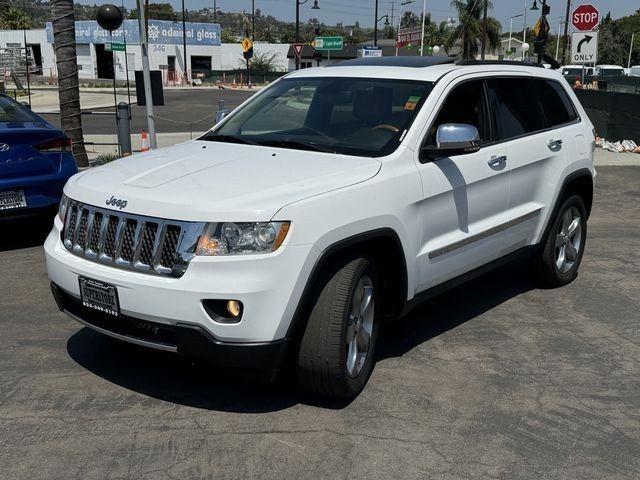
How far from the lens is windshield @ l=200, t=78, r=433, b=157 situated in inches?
174

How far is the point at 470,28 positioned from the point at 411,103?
6268 centimetres

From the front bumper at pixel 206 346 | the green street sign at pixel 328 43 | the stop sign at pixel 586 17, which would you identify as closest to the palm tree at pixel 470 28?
the green street sign at pixel 328 43

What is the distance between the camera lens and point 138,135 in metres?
18.9

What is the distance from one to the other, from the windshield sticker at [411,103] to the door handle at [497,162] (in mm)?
701

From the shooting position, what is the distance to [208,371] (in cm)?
427

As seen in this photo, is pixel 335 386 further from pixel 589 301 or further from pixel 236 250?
pixel 589 301

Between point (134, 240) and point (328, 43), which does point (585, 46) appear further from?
point (328, 43)

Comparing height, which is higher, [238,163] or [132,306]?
[238,163]

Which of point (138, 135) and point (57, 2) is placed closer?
point (57, 2)

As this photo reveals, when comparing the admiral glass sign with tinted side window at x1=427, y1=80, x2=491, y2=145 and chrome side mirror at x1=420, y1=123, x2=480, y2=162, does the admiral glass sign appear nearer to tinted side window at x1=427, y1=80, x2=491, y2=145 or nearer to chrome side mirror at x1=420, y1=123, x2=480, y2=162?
tinted side window at x1=427, y1=80, x2=491, y2=145

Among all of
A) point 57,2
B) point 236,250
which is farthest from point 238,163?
point 57,2

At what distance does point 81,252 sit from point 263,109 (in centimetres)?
191

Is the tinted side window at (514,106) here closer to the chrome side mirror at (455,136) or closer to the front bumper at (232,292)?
the chrome side mirror at (455,136)

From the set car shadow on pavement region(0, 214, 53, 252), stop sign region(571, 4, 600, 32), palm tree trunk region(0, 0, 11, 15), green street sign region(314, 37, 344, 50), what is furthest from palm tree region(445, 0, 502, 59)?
car shadow on pavement region(0, 214, 53, 252)
